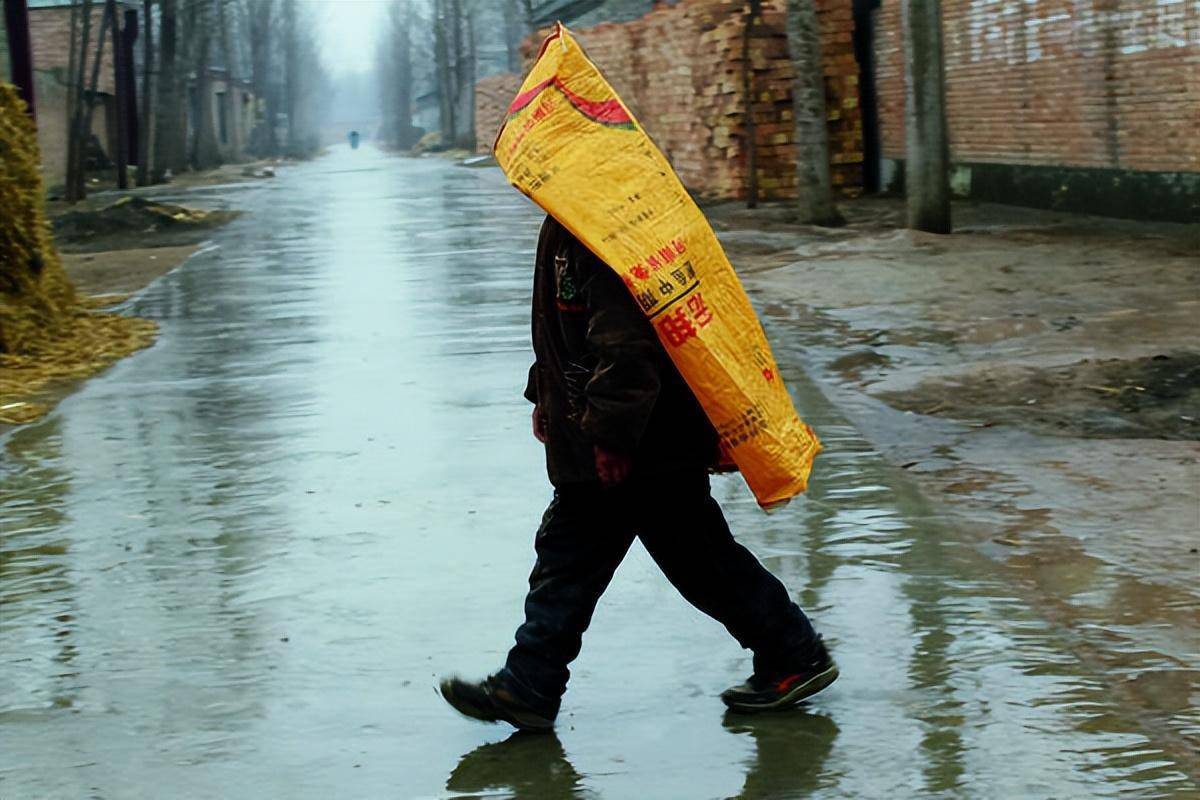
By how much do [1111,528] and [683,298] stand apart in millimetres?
2713

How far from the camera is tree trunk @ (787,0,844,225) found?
19.9 metres

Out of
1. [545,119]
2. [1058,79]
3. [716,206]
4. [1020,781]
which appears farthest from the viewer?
[716,206]

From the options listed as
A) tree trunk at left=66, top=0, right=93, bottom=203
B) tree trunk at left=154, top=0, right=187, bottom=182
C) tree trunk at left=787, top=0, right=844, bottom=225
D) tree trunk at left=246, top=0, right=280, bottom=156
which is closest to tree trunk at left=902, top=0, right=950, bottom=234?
tree trunk at left=787, top=0, right=844, bottom=225

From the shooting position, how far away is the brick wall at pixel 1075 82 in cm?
1592

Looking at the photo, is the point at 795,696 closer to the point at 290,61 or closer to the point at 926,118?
the point at 926,118

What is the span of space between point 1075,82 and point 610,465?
15.3m

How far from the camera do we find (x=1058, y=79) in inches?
734

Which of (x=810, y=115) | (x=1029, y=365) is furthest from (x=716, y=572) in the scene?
(x=810, y=115)

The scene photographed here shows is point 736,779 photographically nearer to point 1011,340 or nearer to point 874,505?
point 874,505

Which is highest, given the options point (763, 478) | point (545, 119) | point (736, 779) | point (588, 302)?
point (545, 119)

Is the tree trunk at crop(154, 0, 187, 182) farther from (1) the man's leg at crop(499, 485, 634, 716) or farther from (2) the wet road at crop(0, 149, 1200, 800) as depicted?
(1) the man's leg at crop(499, 485, 634, 716)

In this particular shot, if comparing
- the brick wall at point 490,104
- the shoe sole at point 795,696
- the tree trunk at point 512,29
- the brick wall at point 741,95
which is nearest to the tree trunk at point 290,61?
the tree trunk at point 512,29

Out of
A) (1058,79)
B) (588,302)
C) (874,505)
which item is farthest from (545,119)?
(1058,79)

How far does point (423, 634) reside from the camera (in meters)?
5.33
